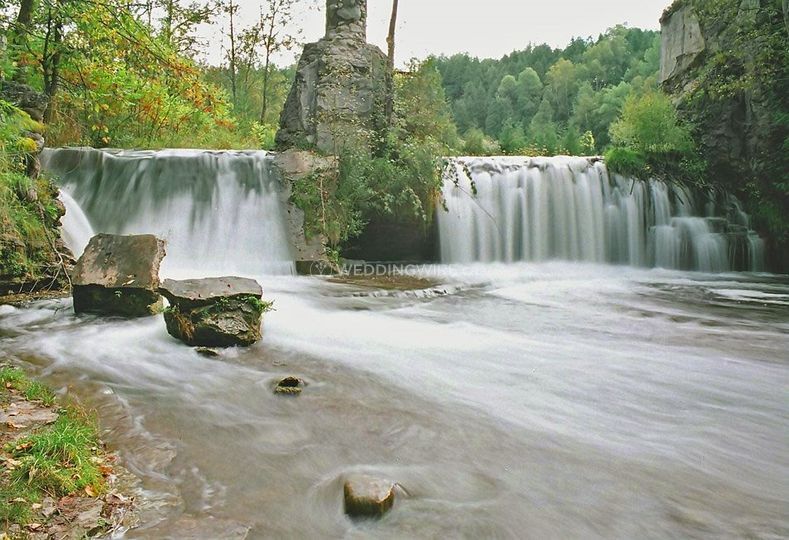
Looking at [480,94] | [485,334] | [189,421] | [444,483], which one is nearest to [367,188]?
[485,334]

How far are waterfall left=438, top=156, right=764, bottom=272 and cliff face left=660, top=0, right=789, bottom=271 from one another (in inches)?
24.6

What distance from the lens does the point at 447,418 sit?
12.8 feet

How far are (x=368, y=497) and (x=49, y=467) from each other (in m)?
1.48

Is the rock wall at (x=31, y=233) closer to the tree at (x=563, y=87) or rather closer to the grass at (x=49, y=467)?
the grass at (x=49, y=467)

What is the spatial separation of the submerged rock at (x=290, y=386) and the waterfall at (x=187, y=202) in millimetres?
5934

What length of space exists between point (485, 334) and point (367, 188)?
5.79m

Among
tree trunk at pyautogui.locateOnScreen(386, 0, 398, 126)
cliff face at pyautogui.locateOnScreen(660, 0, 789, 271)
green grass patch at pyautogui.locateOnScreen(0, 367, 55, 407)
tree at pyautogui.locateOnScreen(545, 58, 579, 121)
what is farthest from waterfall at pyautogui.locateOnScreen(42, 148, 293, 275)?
tree at pyautogui.locateOnScreen(545, 58, 579, 121)

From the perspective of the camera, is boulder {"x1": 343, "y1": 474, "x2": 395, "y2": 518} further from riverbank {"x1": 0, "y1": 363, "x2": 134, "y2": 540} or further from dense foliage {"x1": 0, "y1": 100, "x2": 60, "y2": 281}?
dense foliage {"x1": 0, "y1": 100, "x2": 60, "y2": 281}

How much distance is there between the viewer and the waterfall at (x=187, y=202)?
33.5 ft

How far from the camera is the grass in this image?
2275 mm

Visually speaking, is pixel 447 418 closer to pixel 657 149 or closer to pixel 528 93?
pixel 657 149

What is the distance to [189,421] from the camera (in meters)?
3.70

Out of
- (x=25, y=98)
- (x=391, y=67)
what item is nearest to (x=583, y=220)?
(x=391, y=67)

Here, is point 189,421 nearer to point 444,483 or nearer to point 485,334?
point 444,483
